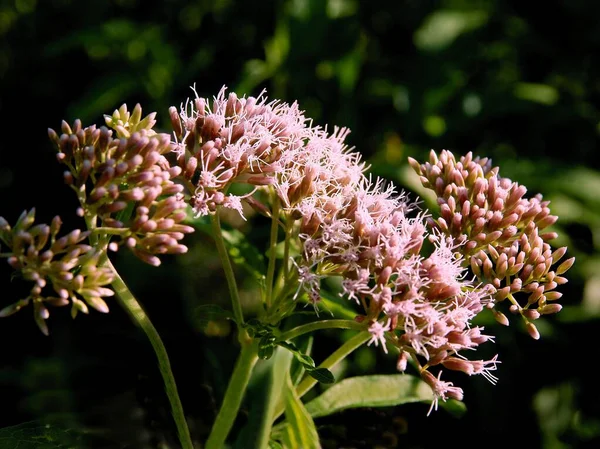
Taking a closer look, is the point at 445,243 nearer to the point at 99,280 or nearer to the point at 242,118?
the point at 242,118

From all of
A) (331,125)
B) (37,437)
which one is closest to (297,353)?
(37,437)

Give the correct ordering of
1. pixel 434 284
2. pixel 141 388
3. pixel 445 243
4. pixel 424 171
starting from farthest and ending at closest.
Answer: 1. pixel 141 388
2. pixel 424 171
3. pixel 445 243
4. pixel 434 284

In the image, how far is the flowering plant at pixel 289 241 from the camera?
1520 millimetres

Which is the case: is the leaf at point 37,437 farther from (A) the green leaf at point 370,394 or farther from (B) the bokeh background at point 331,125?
(A) the green leaf at point 370,394

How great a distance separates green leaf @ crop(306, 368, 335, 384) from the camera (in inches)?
60.9

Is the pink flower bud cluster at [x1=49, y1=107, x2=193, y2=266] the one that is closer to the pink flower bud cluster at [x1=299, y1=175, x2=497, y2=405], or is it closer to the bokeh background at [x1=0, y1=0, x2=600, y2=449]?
the pink flower bud cluster at [x1=299, y1=175, x2=497, y2=405]

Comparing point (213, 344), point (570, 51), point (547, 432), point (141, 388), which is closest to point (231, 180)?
point (141, 388)

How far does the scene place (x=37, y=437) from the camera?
1.78 meters

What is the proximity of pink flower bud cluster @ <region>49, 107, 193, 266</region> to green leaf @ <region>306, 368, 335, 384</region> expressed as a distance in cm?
36

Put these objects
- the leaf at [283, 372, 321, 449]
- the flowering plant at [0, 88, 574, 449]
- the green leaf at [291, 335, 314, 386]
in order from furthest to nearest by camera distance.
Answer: the green leaf at [291, 335, 314, 386], the leaf at [283, 372, 321, 449], the flowering plant at [0, 88, 574, 449]

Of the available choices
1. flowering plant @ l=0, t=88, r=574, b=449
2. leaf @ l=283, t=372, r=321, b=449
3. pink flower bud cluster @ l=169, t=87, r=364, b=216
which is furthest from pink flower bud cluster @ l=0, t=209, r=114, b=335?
leaf @ l=283, t=372, r=321, b=449

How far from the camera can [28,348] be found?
3209mm

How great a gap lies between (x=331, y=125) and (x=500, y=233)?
172cm

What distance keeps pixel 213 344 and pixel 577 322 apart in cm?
146
